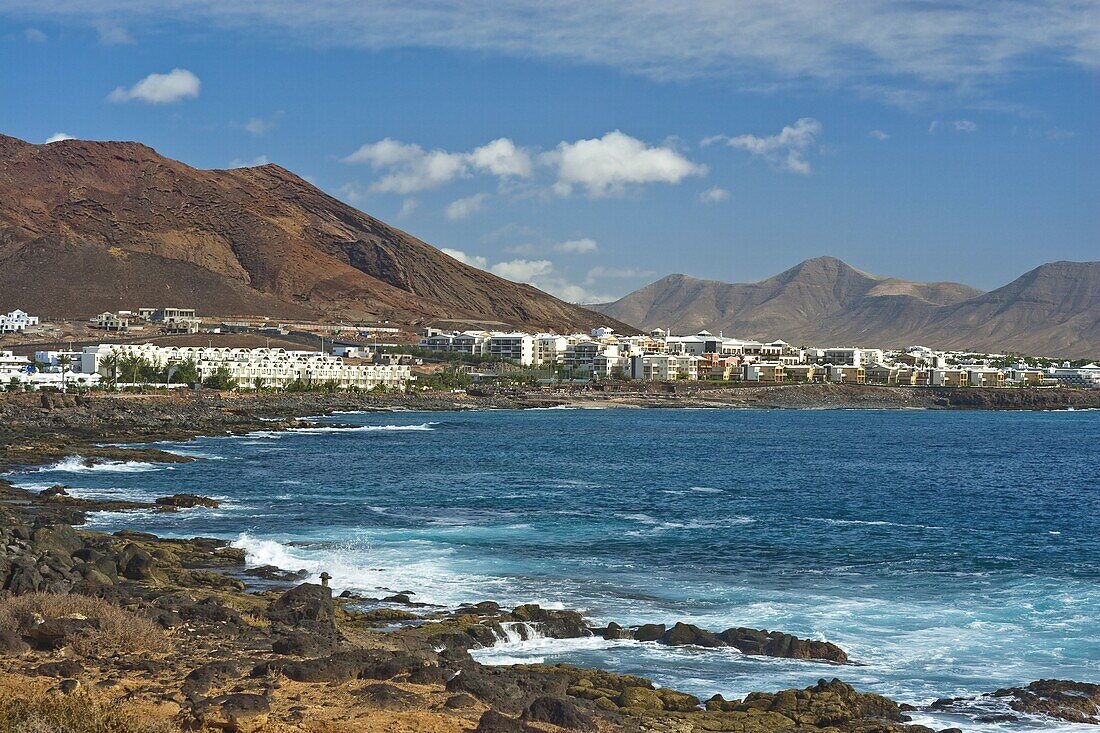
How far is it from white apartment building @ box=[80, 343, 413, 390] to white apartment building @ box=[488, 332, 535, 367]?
28400 mm

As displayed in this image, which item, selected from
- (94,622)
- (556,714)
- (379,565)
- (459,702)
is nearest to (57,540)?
(379,565)

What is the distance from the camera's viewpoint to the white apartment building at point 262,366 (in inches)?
4336

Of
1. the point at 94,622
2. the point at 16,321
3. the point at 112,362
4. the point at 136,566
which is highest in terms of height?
the point at 16,321

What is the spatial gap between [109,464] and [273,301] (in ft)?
508

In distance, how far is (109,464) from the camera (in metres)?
47.6

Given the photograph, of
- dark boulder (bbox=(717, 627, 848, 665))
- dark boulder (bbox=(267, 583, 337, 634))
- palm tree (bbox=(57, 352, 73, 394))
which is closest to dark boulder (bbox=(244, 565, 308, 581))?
dark boulder (bbox=(267, 583, 337, 634))

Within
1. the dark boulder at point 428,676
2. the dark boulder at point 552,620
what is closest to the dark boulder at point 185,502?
the dark boulder at point 552,620

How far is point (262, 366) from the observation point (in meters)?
116

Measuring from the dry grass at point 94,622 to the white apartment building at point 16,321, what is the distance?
149 m

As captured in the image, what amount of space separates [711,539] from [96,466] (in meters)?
28.1

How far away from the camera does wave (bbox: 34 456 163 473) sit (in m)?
44.2

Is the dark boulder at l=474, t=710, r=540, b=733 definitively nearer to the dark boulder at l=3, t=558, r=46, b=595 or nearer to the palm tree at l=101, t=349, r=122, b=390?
the dark boulder at l=3, t=558, r=46, b=595

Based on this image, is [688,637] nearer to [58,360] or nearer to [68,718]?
[68,718]

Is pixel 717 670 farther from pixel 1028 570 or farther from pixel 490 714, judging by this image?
pixel 1028 570
